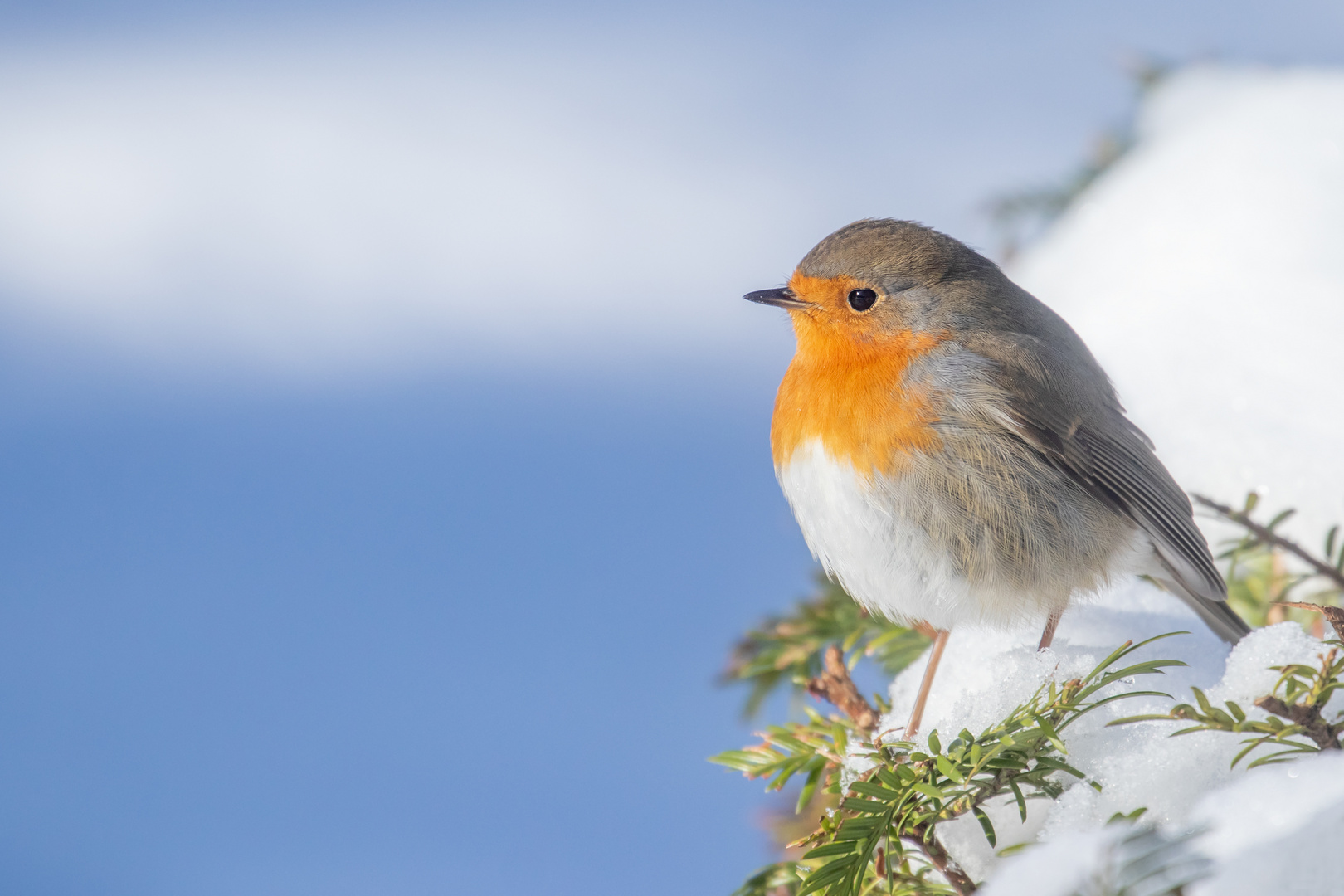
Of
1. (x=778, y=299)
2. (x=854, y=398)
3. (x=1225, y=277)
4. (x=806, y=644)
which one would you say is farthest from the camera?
(x=1225, y=277)

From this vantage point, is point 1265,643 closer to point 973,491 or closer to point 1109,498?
point 973,491

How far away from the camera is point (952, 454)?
6.02 feet

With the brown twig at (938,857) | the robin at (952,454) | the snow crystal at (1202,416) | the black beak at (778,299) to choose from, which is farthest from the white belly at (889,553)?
the brown twig at (938,857)

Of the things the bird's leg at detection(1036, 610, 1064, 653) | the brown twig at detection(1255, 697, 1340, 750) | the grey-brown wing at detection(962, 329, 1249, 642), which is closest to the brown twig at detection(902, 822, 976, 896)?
the brown twig at detection(1255, 697, 1340, 750)

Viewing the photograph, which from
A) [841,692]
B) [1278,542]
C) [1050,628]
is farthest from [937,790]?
[1278,542]

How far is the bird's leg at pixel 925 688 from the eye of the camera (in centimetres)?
172

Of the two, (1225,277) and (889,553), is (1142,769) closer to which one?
(889,553)

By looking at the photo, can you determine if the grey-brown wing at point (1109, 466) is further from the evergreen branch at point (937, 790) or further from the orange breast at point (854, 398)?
the evergreen branch at point (937, 790)

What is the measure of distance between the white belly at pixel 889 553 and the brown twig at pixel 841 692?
0.80ft

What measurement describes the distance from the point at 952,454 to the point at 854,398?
22 centimetres

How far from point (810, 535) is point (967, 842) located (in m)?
0.73

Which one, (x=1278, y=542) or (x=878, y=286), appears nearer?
(x=1278, y=542)

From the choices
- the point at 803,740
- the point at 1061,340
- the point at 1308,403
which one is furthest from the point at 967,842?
the point at 1308,403

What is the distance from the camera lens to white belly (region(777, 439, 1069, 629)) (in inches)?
71.8
